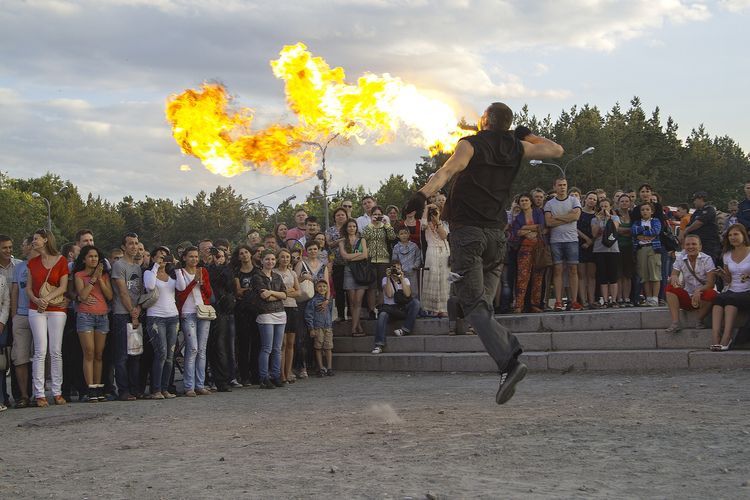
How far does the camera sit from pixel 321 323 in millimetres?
14234

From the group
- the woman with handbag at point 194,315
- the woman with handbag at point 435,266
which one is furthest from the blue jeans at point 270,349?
the woman with handbag at point 435,266

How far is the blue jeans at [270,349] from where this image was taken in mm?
12703

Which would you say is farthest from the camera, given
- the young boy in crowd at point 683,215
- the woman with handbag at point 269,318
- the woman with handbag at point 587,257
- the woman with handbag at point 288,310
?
the young boy in crowd at point 683,215

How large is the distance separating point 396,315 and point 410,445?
7949 millimetres

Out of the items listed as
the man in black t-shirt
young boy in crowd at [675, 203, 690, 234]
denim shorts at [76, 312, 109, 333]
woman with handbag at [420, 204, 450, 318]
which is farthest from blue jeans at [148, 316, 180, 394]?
young boy in crowd at [675, 203, 690, 234]

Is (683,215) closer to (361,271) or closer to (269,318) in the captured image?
(361,271)

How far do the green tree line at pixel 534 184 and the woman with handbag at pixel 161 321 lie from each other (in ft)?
97.1

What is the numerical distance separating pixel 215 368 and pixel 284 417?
3.92 m

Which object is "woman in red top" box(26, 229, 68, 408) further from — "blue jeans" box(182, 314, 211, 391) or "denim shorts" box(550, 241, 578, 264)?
"denim shorts" box(550, 241, 578, 264)

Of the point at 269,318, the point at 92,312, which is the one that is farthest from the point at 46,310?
the point at 269,318

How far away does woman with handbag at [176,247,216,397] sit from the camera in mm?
12117

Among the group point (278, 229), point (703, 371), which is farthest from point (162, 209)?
point (703, 371)

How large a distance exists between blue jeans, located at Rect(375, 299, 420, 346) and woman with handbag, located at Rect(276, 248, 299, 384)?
1.63 m

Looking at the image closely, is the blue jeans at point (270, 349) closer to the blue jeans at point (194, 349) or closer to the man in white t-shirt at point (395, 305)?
the blue jeans at point (194, 349)
